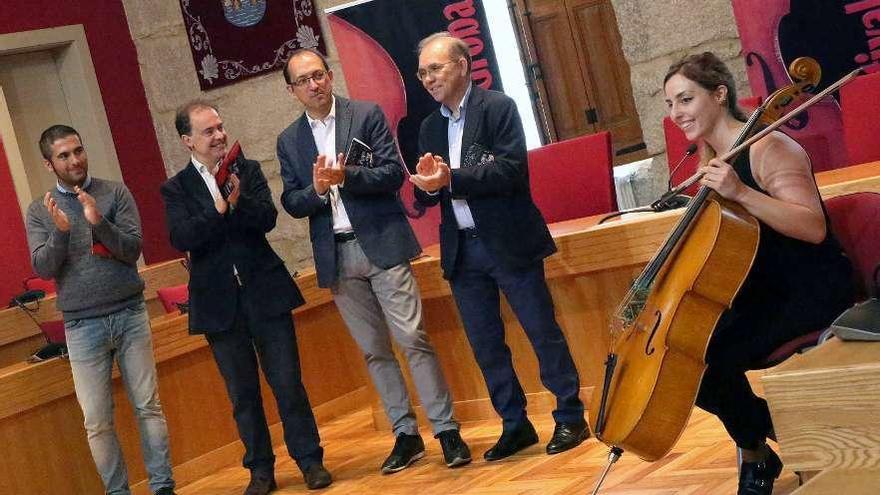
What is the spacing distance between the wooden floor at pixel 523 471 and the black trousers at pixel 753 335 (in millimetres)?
214

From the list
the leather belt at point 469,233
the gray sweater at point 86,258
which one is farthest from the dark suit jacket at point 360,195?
the gray sweater at point 86,258

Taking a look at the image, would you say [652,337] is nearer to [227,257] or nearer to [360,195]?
[360,195]

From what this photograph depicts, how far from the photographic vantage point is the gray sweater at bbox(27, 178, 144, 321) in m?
4.34

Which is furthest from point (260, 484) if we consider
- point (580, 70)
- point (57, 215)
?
point (580, 70)

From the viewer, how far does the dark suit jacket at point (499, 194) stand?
13.0 feet

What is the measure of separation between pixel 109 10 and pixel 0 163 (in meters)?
1.54

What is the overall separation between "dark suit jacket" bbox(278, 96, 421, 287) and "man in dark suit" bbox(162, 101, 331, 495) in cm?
17

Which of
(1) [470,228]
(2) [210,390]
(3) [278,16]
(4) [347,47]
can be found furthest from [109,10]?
(1) [470,228]

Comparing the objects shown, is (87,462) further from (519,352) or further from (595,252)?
(595,252)

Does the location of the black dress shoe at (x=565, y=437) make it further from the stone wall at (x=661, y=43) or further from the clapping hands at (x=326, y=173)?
the stone wall at (x=661, y=43)

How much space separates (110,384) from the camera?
4.48 metres

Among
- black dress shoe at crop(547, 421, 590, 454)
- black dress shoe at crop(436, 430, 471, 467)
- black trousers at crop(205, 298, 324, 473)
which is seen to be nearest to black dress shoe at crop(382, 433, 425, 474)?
black dress shoe at crop(436, 430, 471, 467)

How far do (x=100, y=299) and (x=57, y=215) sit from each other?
1.13 feet

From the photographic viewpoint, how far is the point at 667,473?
3551mm
